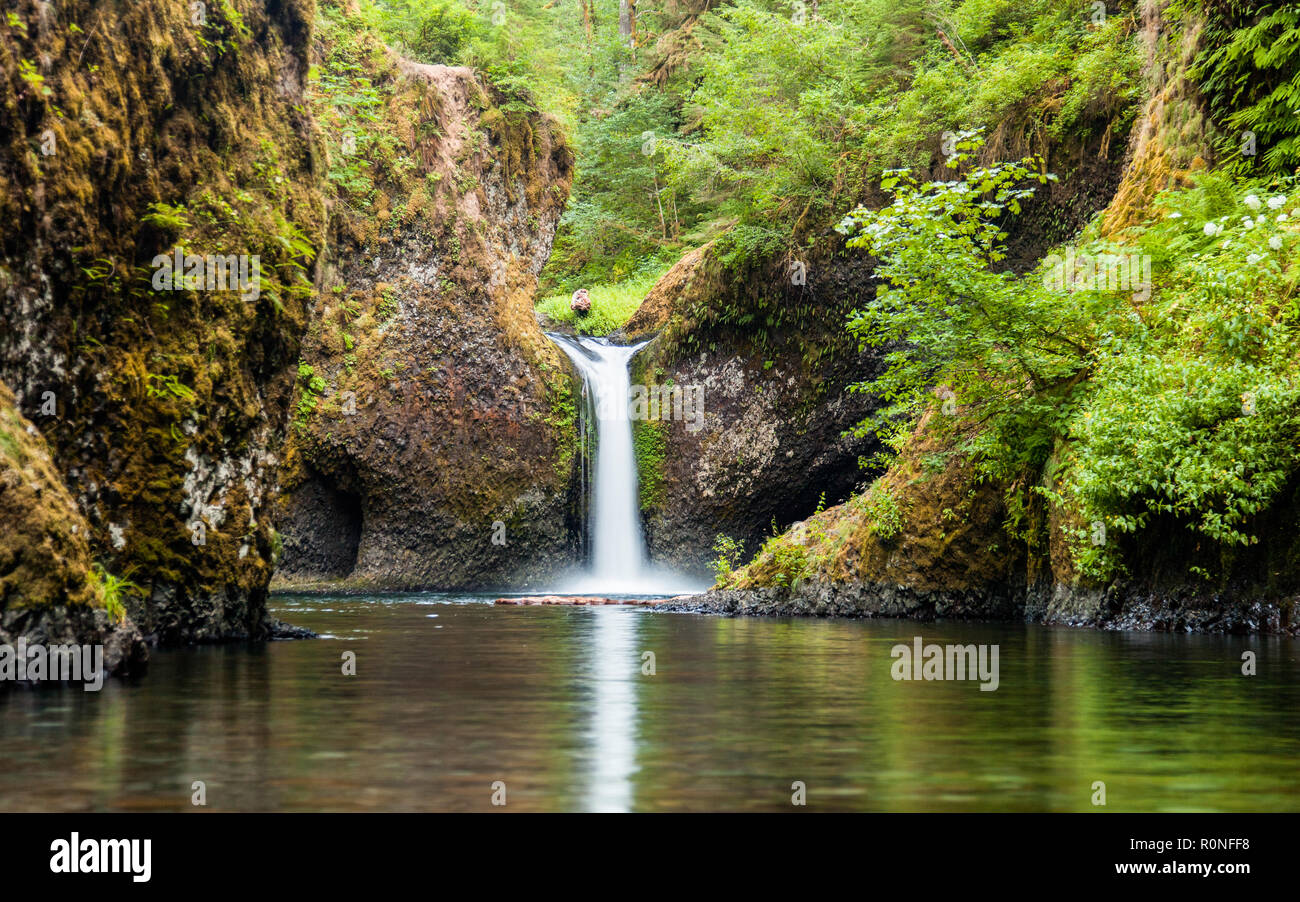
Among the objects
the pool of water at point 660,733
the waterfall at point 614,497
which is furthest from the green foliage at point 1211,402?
the waterfall at point 614,497

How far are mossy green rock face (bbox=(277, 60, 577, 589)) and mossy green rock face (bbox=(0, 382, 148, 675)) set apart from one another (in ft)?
57.8

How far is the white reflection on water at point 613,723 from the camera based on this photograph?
4.40m

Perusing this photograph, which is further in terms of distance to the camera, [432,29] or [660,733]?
[432,29]

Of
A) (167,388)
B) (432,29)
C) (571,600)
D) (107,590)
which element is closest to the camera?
(107,590)

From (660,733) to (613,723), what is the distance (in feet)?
1.37

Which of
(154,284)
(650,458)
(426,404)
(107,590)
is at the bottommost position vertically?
(107,590)

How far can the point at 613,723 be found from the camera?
20.5ft

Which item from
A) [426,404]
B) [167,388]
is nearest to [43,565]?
[167,388]

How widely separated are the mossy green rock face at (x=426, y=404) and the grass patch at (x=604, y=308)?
100 inches

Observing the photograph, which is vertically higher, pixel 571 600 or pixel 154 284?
pixel 154 284

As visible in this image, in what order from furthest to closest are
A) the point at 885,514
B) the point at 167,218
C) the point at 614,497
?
the point at 614,497, the point at 885,514, the point at 167,218

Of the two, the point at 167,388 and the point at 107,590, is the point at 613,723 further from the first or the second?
the point at 167,388

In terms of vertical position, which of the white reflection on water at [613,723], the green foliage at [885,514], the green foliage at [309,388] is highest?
the green foliage at [309,388]

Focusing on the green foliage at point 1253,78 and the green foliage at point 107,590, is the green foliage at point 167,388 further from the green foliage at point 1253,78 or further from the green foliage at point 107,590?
the green foliage at point 1253,78
